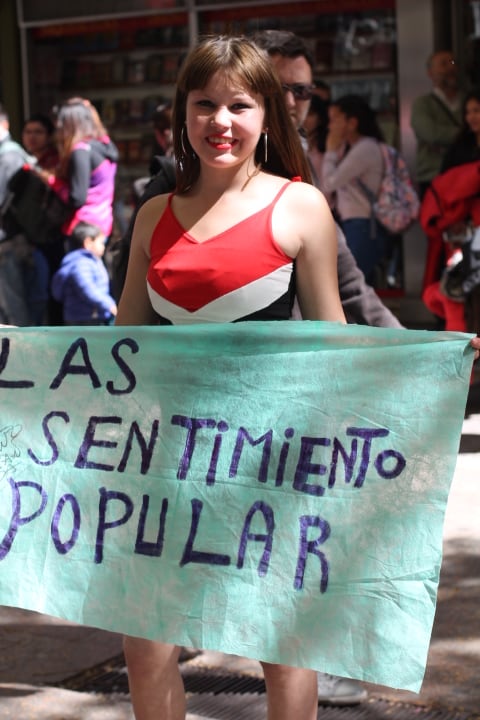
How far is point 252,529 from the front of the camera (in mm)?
3000

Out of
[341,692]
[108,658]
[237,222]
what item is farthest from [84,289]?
[237,222]

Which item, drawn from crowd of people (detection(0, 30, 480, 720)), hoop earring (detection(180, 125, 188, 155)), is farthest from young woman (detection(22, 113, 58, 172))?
hoop earring (detection(180, 125, 188, 155))

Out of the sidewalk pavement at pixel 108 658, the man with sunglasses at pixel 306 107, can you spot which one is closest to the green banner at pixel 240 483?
the man with sunglasses at pixel 306 107

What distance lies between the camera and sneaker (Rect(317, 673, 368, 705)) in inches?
163

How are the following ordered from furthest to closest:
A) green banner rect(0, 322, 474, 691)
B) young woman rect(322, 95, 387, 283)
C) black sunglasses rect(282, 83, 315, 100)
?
young woman rect(322, 95, 387, 283) < black sunglasses rect(282, 83, 315, 100) < green banner rect(0, 322, 474, 691)

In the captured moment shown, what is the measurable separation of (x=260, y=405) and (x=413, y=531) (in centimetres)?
47

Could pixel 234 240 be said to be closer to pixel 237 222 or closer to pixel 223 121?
pixel 237 222

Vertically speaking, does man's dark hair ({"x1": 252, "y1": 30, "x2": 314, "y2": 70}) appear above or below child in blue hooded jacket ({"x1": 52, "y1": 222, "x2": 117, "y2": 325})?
above

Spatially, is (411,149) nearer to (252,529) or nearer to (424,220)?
(424,220)

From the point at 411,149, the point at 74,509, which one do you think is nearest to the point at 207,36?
the point at 74,509

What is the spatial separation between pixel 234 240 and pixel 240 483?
0.57 metres

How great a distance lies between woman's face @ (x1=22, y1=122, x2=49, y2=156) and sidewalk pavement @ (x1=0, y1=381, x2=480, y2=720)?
680 centimetres

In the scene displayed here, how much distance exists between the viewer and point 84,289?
29.0 feet

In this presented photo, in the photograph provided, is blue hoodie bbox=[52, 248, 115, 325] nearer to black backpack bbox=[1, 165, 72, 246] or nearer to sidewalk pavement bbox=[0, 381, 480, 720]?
black backpack bbox=[1, 165, 72, 246]
